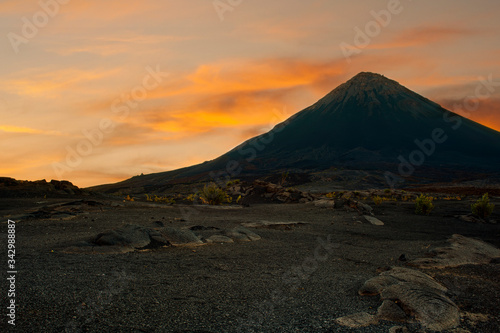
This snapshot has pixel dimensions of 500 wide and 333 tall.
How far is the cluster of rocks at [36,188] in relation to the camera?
69.2 feet

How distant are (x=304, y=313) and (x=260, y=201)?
71.5 feet

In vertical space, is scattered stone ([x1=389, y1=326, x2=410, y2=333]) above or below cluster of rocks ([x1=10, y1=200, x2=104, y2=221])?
below

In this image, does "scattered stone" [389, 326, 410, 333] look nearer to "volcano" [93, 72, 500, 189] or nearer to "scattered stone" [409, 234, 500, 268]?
"scattered stone" [409, 234, 500, 268]

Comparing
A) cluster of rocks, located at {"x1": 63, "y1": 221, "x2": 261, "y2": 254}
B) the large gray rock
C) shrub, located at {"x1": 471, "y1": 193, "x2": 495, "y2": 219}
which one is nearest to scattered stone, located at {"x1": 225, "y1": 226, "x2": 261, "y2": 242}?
cluster of rocks, located at {"x1": 63, "y1": 221, "x2": 261, "y2": 254}

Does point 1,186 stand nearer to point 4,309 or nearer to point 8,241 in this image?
point 8,241

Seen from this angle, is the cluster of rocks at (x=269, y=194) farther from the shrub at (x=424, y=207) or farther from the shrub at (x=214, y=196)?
the shrub at (x=424, y=207)

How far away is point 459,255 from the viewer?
353 inches

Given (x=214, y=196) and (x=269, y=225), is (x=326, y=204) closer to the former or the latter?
(x=214, y=196)

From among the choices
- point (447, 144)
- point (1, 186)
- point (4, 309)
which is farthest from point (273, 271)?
point (447, 144)

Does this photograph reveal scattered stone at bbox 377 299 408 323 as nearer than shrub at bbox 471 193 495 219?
Yes

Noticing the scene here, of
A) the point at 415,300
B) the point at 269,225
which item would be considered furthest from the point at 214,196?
the point at 415,300

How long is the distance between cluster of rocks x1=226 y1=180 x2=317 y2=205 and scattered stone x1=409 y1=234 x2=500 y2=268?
15678 mm

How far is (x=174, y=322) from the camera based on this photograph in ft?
14.3

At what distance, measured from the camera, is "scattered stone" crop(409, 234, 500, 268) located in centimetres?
824
